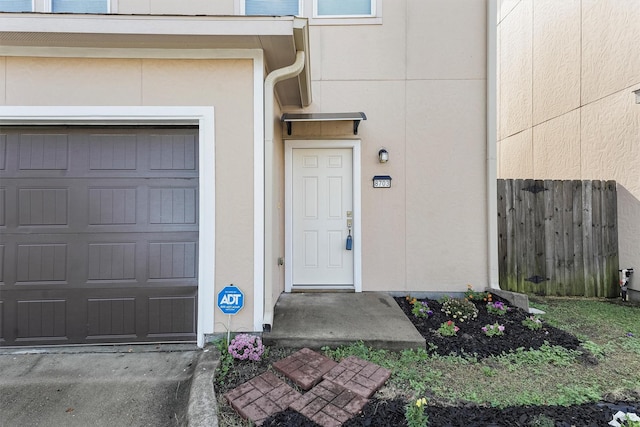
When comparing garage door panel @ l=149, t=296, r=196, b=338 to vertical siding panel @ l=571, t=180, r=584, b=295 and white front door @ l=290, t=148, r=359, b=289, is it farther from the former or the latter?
vertical siding panel @ l=571, t=180, r=584, b=295

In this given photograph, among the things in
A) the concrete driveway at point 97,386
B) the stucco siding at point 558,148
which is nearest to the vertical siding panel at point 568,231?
the stucco siding at point 558,148

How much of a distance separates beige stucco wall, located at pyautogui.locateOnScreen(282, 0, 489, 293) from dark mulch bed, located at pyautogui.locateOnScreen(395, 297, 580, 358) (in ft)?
2.75

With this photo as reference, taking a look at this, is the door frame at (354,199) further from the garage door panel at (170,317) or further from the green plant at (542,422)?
the green plant at (542,422)

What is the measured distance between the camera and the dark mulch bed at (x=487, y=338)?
2662mm

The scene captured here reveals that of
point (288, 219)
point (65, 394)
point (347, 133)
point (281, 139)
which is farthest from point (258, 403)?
point (347, 133)

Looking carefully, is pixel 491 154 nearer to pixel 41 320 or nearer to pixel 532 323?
pixel 532 323

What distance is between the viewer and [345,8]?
4.15 m

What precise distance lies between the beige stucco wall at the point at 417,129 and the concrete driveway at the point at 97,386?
261cm

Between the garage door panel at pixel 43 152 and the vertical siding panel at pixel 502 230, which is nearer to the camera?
the garage door panel at pixel 43 152

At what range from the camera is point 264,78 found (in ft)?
9.52

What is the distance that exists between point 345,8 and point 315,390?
4705 millimetres

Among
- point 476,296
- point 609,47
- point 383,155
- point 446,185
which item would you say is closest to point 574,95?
point 609,47

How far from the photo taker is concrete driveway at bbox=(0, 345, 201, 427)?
77.2 inches

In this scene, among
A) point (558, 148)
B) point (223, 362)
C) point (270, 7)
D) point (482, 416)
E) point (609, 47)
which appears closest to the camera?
point (482, 416)
